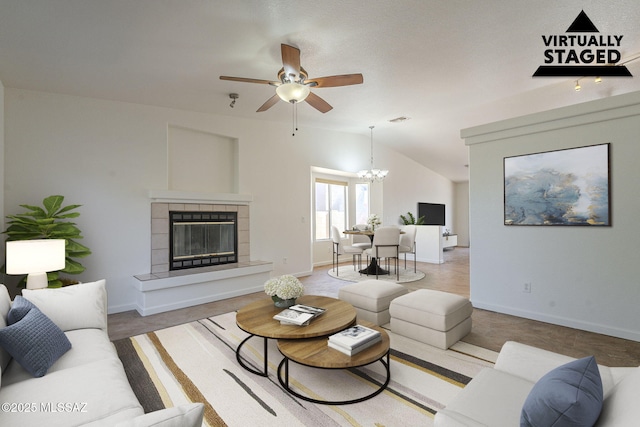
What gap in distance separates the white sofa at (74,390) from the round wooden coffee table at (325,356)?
0.88 m

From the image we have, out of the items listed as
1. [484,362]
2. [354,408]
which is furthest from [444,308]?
[354,408]

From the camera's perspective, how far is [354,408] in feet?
6.07

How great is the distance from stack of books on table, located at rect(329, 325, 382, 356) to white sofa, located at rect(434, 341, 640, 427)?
69 centimetres

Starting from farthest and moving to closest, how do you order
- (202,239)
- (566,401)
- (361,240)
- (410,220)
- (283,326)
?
(410,220), (361,240), (202,239), (283,326), (566,401)

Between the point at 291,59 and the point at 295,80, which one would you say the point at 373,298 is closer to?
the point at 295,80

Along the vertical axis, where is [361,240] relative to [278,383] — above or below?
above

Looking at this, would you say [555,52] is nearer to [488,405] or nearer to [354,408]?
[488,405]

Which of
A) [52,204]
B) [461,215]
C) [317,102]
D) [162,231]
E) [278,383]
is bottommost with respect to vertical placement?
[278,383]

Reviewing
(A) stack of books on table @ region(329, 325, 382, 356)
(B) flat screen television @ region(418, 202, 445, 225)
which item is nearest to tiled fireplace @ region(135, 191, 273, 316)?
(A) stack of books on table @ region(329, 325, 382, 356)

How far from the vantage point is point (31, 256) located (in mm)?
2471

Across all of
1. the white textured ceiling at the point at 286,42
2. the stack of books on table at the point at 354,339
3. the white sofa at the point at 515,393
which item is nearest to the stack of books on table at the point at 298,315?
the stack of books on table at the point at 354,339

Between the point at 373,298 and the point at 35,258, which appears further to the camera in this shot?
the point at 373,298

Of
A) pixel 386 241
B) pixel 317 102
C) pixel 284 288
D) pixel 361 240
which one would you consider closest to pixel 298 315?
pixel 284 288

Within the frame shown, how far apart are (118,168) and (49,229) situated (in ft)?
3.55
